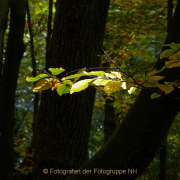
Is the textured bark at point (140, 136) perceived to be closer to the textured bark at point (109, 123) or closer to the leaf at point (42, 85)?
the leaf at point (42, 85)

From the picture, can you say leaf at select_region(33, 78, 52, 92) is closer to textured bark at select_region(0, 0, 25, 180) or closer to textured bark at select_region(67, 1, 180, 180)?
textured bark at select_region(67, 1, 180, 180)

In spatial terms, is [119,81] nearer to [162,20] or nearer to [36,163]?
[36,163]

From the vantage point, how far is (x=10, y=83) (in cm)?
297

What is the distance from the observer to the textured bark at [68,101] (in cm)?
257

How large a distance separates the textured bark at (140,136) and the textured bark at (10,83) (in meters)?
1.79

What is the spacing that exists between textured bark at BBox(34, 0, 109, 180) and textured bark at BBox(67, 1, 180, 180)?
37.3 inches

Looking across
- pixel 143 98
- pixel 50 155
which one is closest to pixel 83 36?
pixel 143 98

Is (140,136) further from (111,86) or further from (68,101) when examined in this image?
(68,101)

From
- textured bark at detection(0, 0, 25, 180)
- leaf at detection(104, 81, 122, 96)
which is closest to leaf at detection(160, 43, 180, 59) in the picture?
leaf at detection(104, 81, 122, 96)

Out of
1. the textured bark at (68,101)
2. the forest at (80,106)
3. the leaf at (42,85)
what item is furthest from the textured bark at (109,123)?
the leaf at (42,85)

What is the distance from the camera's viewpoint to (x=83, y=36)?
8.54 ft

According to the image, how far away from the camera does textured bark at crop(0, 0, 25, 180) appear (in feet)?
9.20

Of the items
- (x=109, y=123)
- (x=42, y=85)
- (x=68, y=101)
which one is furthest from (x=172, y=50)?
(x=109, y=123)

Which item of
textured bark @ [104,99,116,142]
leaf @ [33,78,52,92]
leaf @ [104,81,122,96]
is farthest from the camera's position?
textured bark @ [104,99,116,142]
